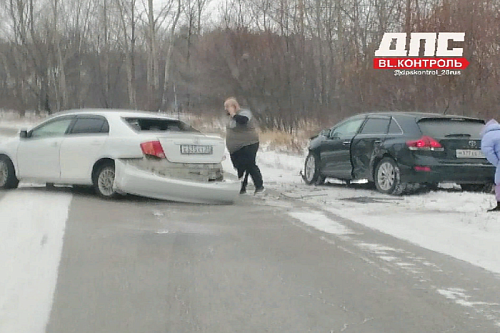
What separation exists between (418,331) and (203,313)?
1.50 m

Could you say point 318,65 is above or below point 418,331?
above

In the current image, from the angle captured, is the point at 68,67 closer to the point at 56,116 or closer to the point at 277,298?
the point at 56,116

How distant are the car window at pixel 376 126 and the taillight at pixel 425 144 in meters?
0.99

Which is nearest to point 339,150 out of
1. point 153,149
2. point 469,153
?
point 469,153

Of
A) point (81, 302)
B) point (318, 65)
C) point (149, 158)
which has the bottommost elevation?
point (81, 302)

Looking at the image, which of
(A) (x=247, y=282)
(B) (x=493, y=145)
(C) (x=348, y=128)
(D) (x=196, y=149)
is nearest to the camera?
(A) (x=247, y=282)

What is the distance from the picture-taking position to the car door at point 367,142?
44.6 feet

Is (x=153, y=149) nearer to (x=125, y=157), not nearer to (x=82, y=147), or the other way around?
(x=125, y=157)

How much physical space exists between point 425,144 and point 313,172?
133 inches

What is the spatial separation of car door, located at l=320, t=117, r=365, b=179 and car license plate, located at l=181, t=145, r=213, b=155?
143 inches

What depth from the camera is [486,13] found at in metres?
20.7

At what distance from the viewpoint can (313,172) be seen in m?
15.5

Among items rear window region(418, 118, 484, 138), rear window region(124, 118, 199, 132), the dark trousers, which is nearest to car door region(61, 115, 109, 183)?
rear window region(124, 118, 199, 132)

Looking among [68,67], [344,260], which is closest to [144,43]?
[68,67]
